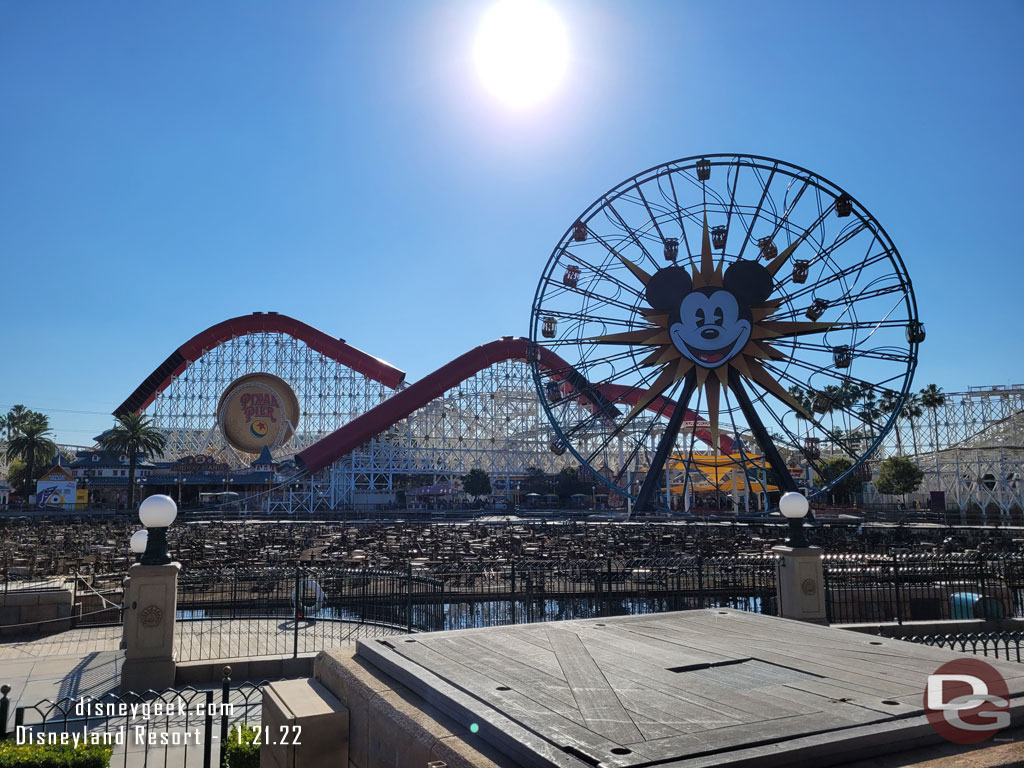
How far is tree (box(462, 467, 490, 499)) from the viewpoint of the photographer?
216 feet

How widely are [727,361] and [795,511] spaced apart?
20552 millimetres

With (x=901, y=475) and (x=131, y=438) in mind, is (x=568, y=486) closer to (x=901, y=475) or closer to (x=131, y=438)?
(x=901, y=475)

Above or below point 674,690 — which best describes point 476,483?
below

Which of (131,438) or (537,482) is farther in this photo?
(537,482)

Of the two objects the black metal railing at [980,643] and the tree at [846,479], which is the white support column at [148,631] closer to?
the black metal railing at [980,643]

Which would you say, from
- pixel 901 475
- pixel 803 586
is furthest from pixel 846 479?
pixel 803 586

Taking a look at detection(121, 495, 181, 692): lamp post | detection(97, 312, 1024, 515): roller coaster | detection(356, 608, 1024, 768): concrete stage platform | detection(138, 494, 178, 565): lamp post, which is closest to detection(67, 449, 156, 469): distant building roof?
detection(97, 312, 1024, 515): roller coaster

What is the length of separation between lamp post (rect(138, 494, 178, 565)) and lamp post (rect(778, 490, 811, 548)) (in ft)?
25.4

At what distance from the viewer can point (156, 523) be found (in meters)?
9.59

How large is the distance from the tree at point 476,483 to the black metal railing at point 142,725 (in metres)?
57.0

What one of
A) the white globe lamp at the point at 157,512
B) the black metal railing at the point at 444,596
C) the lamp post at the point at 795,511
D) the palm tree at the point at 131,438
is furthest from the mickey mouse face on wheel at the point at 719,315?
the palm tree at the point at 131,438

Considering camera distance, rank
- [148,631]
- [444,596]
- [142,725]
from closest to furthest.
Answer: [142,725] → [148,631] → [444,596]

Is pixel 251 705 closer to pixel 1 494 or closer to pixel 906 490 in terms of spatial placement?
pixel 906 490

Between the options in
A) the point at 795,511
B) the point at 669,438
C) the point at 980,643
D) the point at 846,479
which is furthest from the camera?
the point at 846,479
